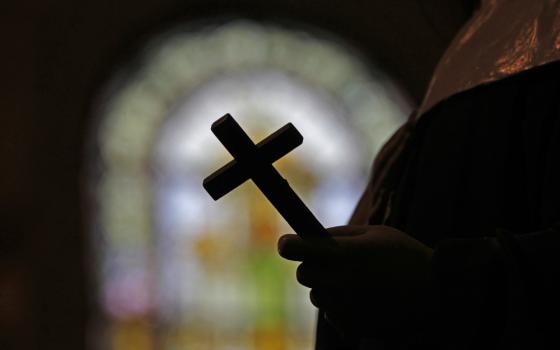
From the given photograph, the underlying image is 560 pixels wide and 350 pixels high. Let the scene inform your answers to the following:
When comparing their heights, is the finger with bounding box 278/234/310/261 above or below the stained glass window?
below

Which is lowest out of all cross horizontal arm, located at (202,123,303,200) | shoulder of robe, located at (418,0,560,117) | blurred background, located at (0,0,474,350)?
shoulder of robe, located at (418,0,560,117)

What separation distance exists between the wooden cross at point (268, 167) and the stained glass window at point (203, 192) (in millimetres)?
3304

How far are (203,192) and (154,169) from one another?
0.60 feet

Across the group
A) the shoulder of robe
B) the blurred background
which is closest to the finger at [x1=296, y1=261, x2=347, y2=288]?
the shoulder of robe

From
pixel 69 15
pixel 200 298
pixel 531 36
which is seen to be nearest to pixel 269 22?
pixel 69 15

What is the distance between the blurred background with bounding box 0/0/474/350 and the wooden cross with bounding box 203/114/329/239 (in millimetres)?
3267

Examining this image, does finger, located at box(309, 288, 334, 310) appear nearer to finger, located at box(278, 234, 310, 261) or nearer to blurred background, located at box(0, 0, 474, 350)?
finger, located at box(278, 234, 310, 261)

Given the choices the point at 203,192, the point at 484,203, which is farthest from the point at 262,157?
the point at 203,192

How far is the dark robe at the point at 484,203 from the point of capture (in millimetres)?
709

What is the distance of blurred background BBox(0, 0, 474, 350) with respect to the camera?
397 cm

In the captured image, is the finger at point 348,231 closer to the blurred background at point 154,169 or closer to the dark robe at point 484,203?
the dark robe at point 484,203

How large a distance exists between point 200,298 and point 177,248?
0.18 metres

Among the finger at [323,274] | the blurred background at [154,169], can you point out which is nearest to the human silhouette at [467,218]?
the finger at [323,274]

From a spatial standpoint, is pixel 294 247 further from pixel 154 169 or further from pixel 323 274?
pixel 154 169
